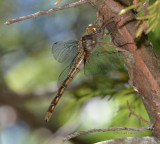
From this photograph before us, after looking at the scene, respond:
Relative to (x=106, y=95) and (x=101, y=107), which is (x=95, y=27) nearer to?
(x=106, y=95)

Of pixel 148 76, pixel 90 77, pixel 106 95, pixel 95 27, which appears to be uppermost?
pixel 95 27

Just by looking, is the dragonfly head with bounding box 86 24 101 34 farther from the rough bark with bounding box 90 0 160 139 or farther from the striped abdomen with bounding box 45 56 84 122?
the rough bark with bounding box 90 0 160 139

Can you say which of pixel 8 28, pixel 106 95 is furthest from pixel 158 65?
pixel 8 28

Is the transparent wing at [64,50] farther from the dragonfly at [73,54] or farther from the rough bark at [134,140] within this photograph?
the rough bark at [134,140]

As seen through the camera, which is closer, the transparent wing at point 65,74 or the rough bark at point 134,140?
the rough bark at point 134,140

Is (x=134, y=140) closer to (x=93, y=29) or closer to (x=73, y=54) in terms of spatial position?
(x=93, y=29)

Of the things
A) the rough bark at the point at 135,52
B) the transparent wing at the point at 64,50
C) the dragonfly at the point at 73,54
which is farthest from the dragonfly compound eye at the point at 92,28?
the rough bark at the point at 135,52

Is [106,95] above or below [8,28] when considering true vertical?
below
